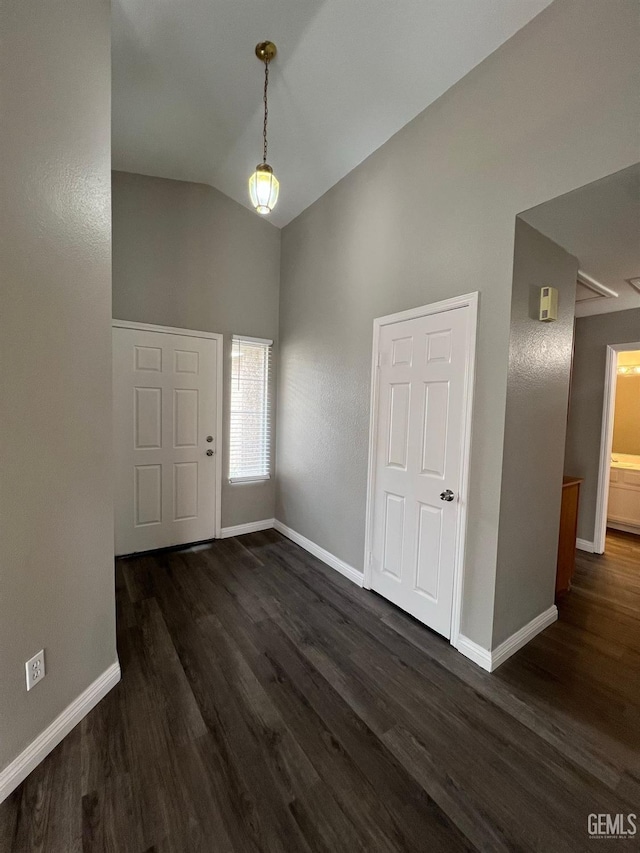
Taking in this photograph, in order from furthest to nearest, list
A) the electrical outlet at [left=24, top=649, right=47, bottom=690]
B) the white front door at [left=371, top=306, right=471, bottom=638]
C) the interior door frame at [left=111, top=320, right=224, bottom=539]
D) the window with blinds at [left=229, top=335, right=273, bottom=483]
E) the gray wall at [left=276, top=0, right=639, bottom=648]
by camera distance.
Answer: the window with blinds at [left=229, top=335, right=273, bottom=483]
the interior door frame at [left=111, top=320, right=224, bottom=539]
the white front door at [left=371, top=306, right=471, bottom=638]
the gray wall at [left=276, top=0, right=639, bottom=648]
the electrical outlet at [left=24, top=649, right=47, bottom=690]

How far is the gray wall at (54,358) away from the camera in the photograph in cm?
127

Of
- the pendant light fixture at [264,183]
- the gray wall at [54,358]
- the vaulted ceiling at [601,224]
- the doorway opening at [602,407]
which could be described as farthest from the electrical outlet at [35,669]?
the vaulted ceiling at [601,224]

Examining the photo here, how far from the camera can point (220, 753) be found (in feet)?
4.78

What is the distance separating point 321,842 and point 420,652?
1117mm

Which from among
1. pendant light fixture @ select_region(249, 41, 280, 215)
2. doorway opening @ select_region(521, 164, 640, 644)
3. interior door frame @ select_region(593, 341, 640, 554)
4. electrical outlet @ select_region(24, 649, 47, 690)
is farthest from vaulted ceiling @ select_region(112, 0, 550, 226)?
electrical outlet @ select_region(24, 649, 47, 690)

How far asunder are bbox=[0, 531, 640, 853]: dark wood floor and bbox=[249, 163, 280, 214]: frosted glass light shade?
2.64m

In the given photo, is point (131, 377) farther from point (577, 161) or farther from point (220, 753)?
point (577, 161)

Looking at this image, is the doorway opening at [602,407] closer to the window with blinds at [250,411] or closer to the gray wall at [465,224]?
the gray wall at [465,224]

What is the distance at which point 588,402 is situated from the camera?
372 cm

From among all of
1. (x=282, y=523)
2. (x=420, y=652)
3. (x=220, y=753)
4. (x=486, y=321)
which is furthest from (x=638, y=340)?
(x=220, y=753)

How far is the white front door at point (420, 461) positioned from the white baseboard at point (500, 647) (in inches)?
5.0

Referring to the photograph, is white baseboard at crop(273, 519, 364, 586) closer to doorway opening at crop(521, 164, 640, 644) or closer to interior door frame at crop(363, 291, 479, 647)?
interior door frame at crop(363, 291, 479, 647)

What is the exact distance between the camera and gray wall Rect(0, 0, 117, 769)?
4.17ft

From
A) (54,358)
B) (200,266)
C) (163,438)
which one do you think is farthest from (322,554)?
(200,266)
